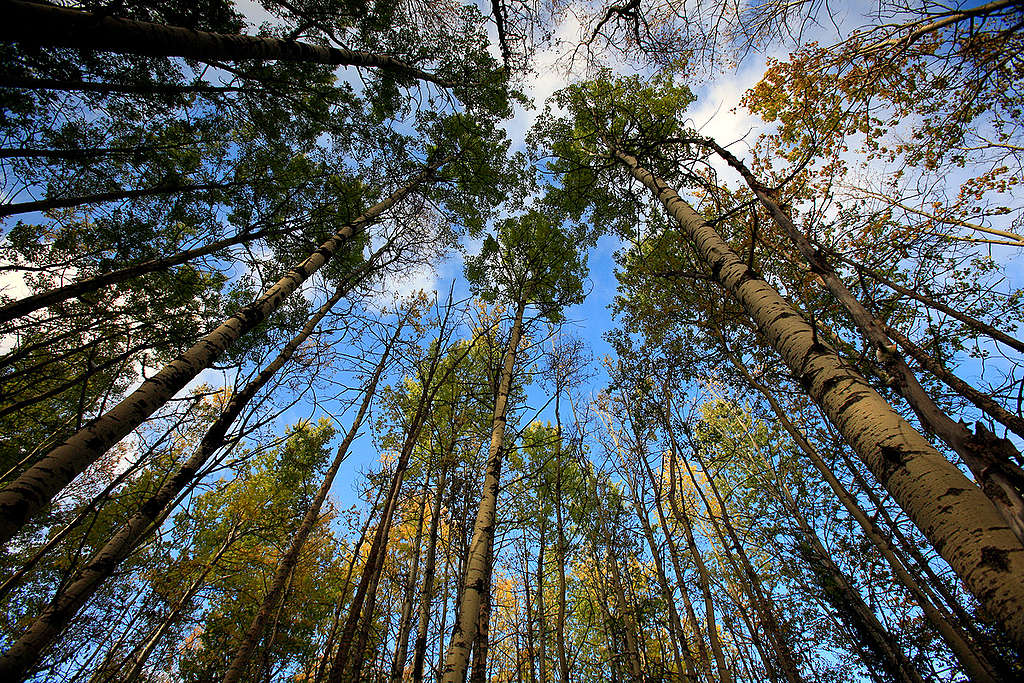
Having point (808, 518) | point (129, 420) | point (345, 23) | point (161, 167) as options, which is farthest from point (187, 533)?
point (808, 518)

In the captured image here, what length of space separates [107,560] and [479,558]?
2.77 m

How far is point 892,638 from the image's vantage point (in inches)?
212

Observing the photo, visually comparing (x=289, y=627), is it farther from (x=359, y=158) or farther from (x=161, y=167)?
(x=359, y=158)

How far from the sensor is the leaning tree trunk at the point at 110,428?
1.90 meters

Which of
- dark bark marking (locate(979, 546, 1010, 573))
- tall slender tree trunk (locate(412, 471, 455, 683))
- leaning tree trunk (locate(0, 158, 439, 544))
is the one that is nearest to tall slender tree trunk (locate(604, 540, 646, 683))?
tall slender tree trunk (locate(412, 471, 455, 683))

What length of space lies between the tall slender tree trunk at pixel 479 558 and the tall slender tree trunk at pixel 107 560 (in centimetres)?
243

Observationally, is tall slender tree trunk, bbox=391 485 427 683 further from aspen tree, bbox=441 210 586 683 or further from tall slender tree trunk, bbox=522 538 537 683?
aspen tree, bbox=441 210 586 683

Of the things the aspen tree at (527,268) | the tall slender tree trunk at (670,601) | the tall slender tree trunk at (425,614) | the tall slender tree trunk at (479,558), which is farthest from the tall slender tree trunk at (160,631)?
the tall slender tree trunk at (670,601)

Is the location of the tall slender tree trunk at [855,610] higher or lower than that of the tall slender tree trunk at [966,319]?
lower

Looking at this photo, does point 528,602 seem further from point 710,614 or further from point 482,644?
point 710,614

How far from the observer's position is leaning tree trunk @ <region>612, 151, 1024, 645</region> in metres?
1.06

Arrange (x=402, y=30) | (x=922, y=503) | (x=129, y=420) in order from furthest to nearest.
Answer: (x=402, y=30), (x=129, y=420), (x=922, y=503)

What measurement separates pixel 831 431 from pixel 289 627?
12774 millimetres

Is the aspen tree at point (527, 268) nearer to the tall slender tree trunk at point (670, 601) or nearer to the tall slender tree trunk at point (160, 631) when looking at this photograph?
the tall slender tree trunk at point (670, 601)
